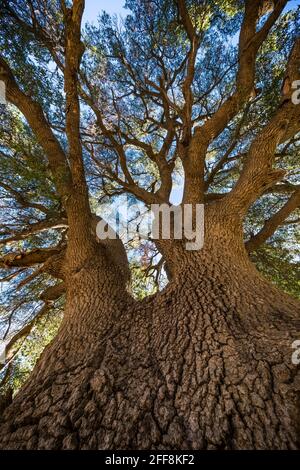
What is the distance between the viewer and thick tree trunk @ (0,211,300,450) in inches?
41.9

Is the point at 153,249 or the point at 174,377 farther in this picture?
the point at 153,249

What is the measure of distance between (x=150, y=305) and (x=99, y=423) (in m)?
1.16

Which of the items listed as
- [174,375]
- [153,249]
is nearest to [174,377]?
[174,375]

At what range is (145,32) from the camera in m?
4.99

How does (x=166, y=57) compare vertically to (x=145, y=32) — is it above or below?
below

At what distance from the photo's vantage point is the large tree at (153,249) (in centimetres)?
116

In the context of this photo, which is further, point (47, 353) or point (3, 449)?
point (47, 353)

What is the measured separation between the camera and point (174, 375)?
1385 mm

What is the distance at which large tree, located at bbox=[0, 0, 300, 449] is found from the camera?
1.16 meters

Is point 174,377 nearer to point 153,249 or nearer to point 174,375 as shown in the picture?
point 174,375

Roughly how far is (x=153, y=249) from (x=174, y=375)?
4.68 metres

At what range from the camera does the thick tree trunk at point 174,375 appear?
106 cm

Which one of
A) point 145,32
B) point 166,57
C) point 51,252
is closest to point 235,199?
point 51,252
